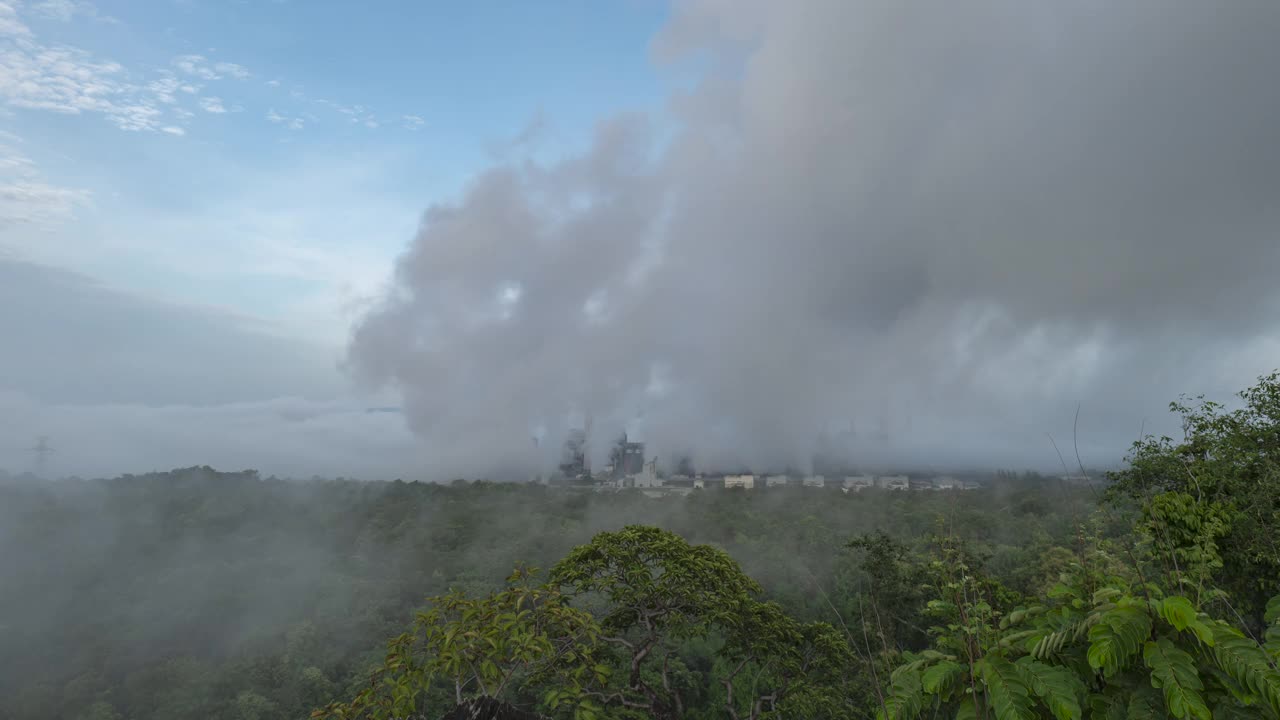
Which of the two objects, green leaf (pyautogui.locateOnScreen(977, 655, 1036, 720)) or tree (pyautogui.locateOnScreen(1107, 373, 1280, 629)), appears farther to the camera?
tree (pyautogui.locateOnScreen(1107, 373, 1280, 629))

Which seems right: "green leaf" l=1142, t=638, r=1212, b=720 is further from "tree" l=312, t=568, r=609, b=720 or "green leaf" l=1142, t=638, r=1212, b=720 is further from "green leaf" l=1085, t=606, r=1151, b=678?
"tree" l=312, t=568, r=609, b=720

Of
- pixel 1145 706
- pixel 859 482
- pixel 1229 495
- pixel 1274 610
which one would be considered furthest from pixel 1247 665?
pixel 859 482

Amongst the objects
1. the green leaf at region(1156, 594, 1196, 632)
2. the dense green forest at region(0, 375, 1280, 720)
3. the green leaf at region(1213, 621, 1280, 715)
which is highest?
the green leaf at region(1156, 594, 1196, 632)

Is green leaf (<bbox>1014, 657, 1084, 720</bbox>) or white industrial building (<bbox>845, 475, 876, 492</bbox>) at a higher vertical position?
green leaf (<bbox>1014, 657, 1084, 720</bbox>)

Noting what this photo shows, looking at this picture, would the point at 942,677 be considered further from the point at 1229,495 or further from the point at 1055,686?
the point at 1229,495

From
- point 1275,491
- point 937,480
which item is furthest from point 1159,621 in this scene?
point 937,480

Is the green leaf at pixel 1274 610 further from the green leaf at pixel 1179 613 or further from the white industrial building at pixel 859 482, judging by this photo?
the white industrial building at pixel 859 482

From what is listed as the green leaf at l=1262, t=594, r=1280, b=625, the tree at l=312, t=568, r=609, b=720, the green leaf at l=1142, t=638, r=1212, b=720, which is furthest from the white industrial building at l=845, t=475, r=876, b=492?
the green leaf at l=1142, t=638, r=1212, b=720

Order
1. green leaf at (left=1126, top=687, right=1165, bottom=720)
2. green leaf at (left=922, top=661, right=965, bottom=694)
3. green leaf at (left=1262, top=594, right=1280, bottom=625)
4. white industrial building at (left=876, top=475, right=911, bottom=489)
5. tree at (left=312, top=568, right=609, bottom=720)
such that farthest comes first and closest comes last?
white industrial building at (left=876, top=475, right=911, bottom=489), tree at (left=312, top=568, right=609, bottom=720), green leaf at (left=1262, top=594, right=1280, bottom=625), green leaf at (left=922, top=661, right=965, bottom=694), green leaf at (left=1126, top=687, right=1165, bottom=720)
